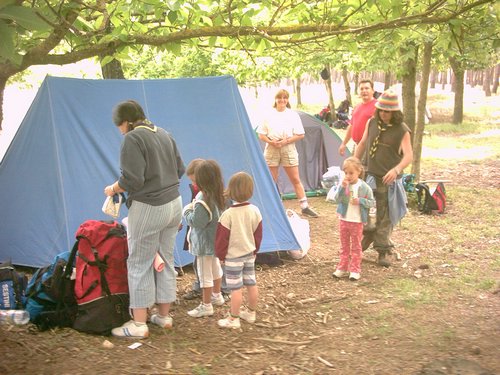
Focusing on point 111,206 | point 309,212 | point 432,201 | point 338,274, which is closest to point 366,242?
point 338,274

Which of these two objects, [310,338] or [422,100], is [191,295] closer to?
[310,338]

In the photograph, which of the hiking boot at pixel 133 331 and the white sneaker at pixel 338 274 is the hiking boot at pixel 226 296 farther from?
the white sneaker at pixel 338 274

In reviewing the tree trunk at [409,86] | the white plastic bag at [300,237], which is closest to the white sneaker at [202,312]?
the white plastic bag at [300,237]

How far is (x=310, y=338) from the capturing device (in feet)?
13.9

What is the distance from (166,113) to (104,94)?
0.65 metres

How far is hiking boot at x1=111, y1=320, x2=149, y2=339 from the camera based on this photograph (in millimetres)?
4055

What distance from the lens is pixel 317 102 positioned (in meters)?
34.1

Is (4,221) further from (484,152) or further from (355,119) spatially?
(484,152)

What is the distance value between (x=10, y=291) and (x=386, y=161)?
12.1 feet

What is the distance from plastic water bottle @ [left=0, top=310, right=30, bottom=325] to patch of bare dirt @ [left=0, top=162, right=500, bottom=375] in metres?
0.06

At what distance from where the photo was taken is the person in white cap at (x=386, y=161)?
5523 mm

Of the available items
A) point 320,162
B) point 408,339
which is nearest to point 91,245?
point 408,339

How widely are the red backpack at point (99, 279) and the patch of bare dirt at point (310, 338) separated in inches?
4.8

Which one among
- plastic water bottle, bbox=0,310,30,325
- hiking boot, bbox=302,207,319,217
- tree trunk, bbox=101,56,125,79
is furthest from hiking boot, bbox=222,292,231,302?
tree trunk, bbox=101,56,125,79
